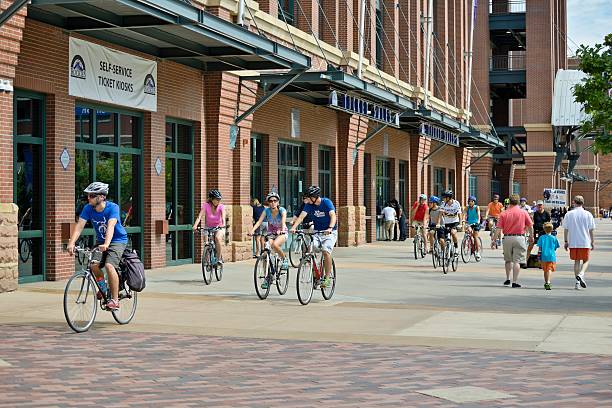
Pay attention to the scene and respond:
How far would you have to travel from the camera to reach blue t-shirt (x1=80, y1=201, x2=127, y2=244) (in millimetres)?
13102

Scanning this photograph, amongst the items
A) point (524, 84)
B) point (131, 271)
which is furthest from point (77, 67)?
point (524, 84)

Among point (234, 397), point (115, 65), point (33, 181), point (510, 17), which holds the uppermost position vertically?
point (510, 17)

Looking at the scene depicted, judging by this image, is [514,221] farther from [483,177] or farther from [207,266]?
[483,177]

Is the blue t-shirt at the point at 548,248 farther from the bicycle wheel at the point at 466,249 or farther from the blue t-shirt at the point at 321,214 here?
the bicycle wheel at the point at 466,249

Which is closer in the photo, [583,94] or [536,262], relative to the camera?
[536,262]

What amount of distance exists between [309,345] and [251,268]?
42.0 ft

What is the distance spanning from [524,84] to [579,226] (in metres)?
57.7

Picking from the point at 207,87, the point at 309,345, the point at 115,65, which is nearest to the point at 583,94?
the point at 207,87

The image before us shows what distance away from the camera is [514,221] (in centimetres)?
2044

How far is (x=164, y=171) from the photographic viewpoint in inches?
972

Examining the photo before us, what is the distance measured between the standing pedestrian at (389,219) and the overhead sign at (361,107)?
6.88 metres

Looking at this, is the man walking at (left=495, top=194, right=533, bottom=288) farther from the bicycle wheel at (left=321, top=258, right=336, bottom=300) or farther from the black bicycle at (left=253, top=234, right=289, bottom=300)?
the black bicycle at (left=253, top=234, right=289, bottom=300)

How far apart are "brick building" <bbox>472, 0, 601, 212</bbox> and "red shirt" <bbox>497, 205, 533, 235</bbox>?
46.8 metres

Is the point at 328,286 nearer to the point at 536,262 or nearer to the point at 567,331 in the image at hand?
the point at 567,331
